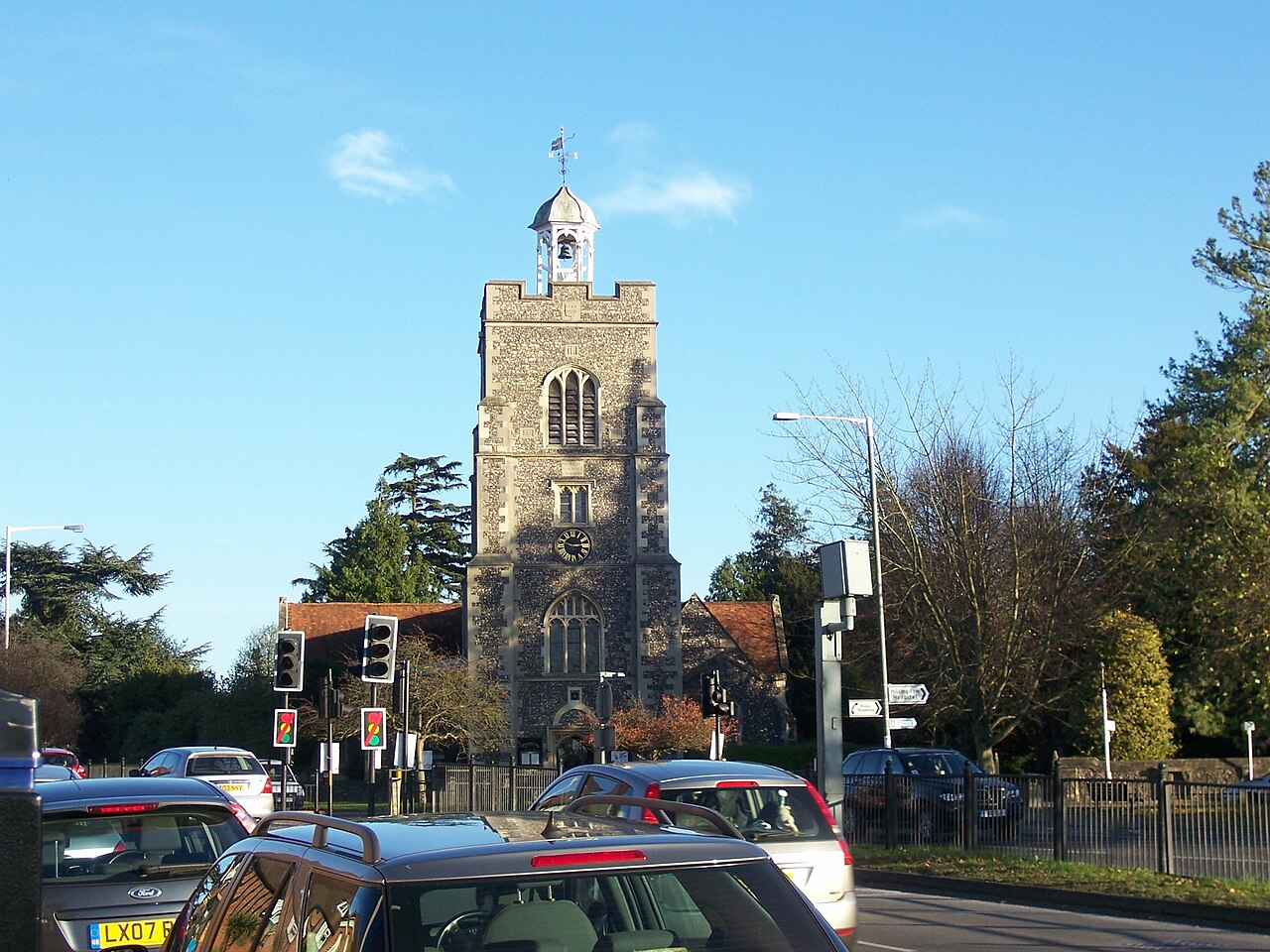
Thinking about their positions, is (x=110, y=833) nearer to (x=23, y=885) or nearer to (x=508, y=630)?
(x=23, y=885)

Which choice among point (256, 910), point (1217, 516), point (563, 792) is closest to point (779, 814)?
point (563, 792)

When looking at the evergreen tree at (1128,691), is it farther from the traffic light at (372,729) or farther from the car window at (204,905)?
the car window at (204,905)

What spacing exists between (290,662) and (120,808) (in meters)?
15.5

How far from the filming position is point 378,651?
20609 mm

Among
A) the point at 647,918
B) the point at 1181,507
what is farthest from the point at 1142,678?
the point at 647,918

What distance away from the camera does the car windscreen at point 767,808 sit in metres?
10.0

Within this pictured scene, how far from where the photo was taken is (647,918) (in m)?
4.34

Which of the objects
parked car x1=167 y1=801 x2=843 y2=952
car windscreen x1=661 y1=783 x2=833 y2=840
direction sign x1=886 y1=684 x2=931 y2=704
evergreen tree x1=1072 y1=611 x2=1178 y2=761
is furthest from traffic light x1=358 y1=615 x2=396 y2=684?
evergreen tree x1=1072 y1=611 x2=1178 y2=761

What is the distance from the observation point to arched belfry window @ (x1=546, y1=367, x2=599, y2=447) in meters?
58.3

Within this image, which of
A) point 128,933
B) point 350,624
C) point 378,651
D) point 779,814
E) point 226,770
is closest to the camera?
point 128,933

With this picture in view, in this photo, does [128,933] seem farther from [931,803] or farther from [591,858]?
[931,803]

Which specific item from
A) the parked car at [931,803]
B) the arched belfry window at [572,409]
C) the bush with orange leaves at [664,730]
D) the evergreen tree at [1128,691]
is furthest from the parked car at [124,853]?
the arched belfry window at [572,409]

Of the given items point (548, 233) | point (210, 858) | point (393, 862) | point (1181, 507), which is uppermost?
point (548, 233)

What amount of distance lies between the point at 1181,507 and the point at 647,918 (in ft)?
106
